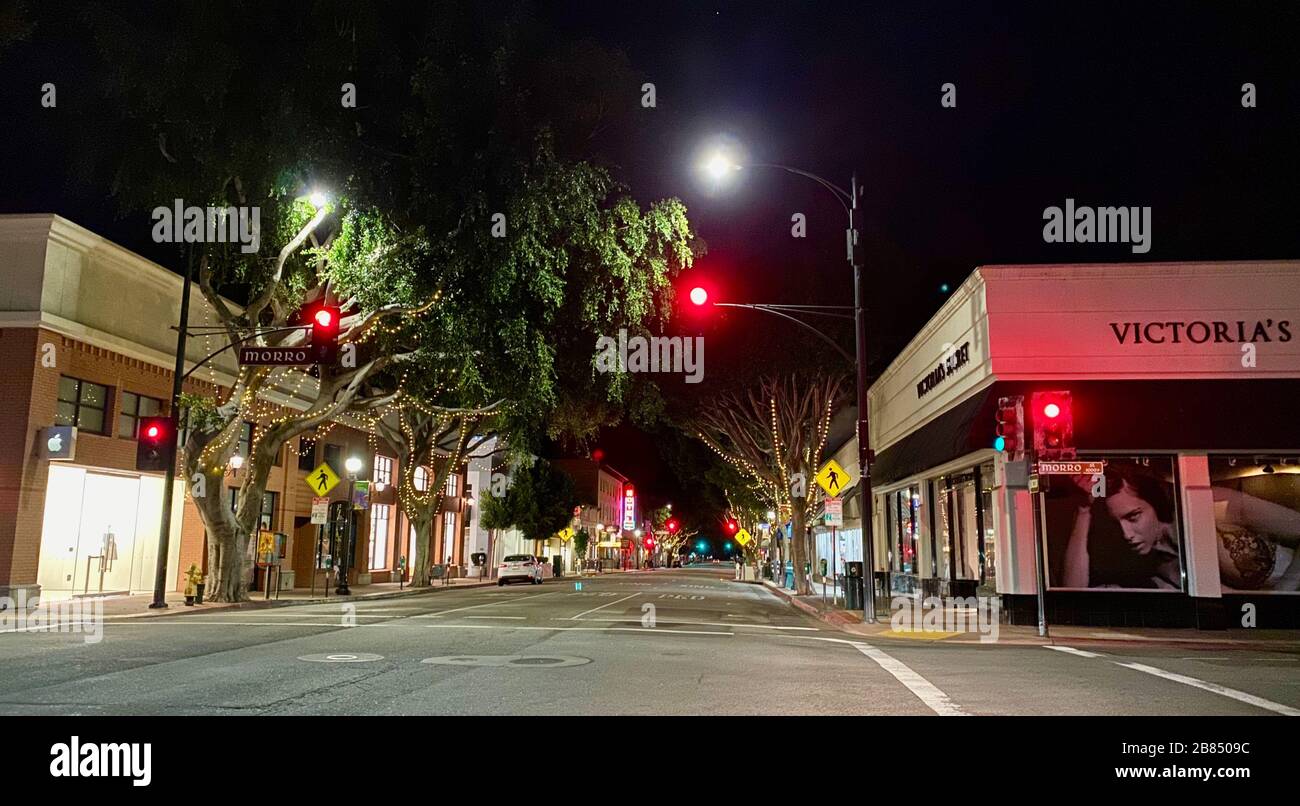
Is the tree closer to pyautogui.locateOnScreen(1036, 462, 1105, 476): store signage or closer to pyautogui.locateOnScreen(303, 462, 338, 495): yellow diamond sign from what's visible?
pyautogui.locateOnScreen(303, 462, 338, 495): yellow diamond sign

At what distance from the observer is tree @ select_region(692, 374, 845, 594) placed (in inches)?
1374

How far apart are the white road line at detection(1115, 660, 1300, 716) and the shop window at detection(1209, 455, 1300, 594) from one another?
746cm

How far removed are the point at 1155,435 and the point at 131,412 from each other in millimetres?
25146

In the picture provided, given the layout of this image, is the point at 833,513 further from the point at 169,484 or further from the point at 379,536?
the point at 379,536

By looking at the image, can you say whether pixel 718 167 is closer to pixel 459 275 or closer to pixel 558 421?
pixel 459 275

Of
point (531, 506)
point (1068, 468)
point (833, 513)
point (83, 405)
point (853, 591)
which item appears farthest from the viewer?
point (531, 506)

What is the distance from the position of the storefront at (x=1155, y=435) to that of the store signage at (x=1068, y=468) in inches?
66.9

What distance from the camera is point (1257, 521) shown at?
57.5 ft

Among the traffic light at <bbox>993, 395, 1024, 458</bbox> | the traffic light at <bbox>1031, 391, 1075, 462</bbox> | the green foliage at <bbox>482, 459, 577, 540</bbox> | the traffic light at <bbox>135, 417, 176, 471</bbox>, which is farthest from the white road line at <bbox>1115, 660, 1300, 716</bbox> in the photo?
the green foliage at <bbox>482, 459, 577, 540</bbox>

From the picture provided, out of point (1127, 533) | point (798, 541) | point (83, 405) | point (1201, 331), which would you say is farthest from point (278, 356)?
point (798, 541)

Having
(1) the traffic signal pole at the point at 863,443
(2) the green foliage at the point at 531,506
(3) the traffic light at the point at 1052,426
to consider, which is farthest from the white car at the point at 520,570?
(3) the traffic light at the point at 1052,426

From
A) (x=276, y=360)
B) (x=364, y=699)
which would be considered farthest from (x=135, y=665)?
(x=276, y=360)

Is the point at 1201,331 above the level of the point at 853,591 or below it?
above

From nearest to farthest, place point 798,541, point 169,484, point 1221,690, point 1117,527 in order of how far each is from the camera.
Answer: point 1221,690 → point 1117,527 → point 169,484 → point 798,541
